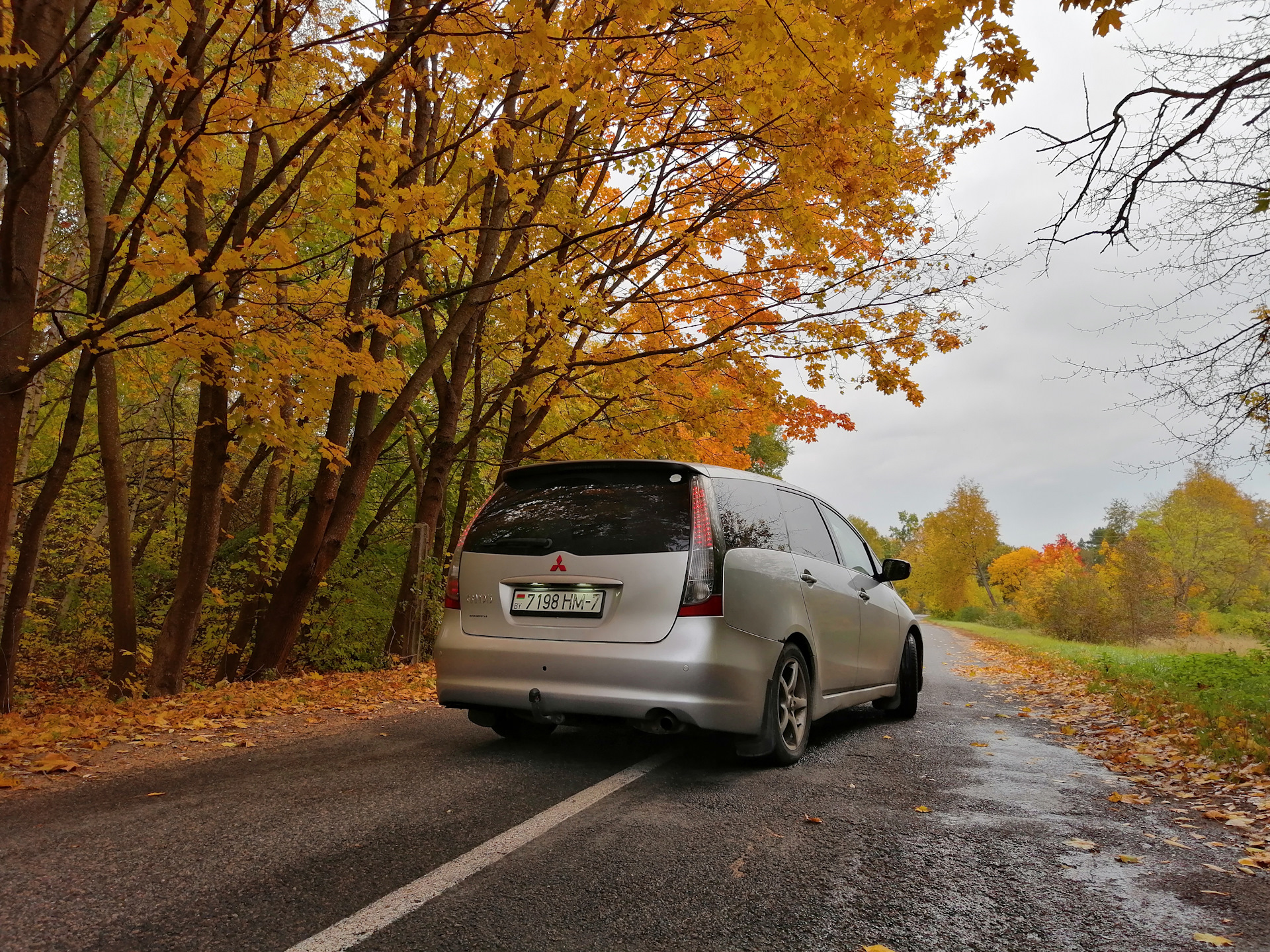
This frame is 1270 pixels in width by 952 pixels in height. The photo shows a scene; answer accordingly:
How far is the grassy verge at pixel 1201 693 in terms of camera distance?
5781 millimetres

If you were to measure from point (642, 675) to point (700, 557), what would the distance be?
69 centimetres

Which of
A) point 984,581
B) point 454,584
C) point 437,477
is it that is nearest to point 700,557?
point 454,584

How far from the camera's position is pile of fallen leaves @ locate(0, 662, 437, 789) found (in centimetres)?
469

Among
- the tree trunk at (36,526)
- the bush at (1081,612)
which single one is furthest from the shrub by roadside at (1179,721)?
the bush at (1081,612)

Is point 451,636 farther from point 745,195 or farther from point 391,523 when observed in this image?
point 391,523

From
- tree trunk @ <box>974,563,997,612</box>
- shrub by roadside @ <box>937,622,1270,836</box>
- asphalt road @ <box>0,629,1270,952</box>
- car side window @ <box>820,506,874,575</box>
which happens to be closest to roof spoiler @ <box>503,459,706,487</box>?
asphalt road @ <box>0,629,1270,952</box>

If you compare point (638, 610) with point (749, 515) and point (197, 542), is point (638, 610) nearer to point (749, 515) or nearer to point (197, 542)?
point (749, 515)

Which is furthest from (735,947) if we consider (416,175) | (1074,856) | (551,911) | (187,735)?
(416,175)

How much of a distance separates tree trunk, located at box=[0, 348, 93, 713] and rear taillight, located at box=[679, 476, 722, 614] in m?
6.26

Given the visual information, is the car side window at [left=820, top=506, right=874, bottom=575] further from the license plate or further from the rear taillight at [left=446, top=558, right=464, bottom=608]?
the rear taillight at [left=446, top=558, right=464, bottom=608]

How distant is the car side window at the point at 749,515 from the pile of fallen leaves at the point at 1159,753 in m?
2.38

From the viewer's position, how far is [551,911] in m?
2.60

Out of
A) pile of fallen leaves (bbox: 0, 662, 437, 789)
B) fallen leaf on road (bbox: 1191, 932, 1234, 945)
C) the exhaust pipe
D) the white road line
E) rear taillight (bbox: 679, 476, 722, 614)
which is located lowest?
pile of fallen leaves (bbox: 0, 662, 437, 789)

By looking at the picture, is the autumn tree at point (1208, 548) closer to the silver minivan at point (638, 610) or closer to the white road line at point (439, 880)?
the silver minivan at point (638, 610)
